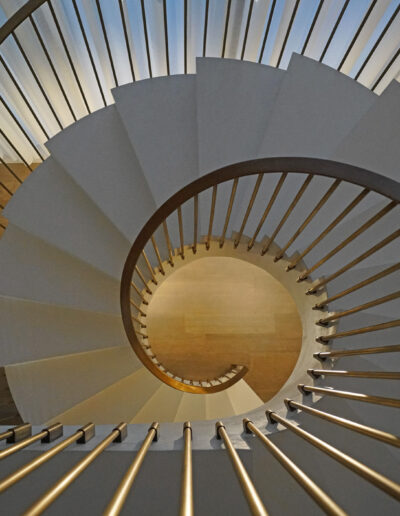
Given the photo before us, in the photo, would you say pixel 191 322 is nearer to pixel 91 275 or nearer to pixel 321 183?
pixel 91 275

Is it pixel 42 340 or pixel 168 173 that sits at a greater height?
pixel 168 173

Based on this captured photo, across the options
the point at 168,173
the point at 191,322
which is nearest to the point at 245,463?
the point at 168,173

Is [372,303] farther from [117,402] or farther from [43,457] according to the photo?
[117,402]

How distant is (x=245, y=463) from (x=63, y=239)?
2.18 metres

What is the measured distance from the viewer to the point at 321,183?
10.0 feet

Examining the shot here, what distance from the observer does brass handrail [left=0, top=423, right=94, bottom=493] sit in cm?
90

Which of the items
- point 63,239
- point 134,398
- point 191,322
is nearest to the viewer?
point 63,239

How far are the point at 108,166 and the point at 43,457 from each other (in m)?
2.30

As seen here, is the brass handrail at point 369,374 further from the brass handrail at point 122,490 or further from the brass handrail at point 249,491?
the brass handrail at point 122,490

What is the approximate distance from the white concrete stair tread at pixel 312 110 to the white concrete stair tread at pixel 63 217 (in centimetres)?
158

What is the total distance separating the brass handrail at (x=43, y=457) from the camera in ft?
2.97

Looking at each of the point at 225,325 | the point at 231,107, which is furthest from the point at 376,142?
the point at 225,325

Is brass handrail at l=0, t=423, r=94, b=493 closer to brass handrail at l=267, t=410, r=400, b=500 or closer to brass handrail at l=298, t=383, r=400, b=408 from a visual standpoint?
brass handrail at l=267, t=410, r=400, b=500

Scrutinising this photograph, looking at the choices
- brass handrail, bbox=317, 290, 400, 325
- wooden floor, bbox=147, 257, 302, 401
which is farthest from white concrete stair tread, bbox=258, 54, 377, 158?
wooden floor, bbox=147, 257, 302, 401
